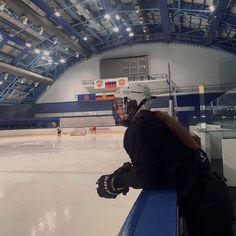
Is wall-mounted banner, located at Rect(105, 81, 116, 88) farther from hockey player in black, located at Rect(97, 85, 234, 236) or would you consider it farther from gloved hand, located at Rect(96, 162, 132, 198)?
hockey player in black, located at Rect(97, 85, 234, 236)

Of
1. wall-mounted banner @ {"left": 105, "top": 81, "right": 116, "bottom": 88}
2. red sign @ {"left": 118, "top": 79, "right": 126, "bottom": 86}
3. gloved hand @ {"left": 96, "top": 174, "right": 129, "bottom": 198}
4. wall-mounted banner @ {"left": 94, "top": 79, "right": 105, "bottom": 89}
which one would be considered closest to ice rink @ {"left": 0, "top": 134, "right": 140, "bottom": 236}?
gloved hand @ {"left": 96, "top": 174, "right": 129, "bottom": 198}

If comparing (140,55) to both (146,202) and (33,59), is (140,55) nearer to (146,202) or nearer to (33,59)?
(33,59)

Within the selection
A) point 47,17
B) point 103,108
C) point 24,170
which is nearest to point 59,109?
point 103,108

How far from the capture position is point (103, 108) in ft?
87.7

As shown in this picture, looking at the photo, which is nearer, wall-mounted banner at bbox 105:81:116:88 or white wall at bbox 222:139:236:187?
white wall at bbox 222:139:236:187

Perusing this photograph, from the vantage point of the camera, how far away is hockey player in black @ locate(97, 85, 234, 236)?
1266 mm

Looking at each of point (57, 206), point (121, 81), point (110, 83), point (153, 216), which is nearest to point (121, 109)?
point (153, 216)

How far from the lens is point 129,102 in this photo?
1.62m

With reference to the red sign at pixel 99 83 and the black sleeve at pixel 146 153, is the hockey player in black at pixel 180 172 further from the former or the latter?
the red sign at pixel 99 83

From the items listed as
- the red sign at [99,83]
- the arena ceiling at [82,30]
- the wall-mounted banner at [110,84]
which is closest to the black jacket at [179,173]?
the arena ceiling at [82,30]

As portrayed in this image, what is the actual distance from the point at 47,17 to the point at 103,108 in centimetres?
1227

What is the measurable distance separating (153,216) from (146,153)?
0.97 feet

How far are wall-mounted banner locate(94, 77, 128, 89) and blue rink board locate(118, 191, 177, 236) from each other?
22.0 meters

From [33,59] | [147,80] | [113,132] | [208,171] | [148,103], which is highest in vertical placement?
[33,59]
